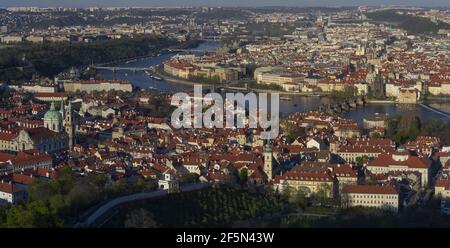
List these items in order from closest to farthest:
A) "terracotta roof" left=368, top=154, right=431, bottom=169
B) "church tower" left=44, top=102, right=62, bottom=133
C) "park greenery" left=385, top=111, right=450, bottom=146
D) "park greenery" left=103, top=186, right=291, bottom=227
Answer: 1. "park greenery" left=103, top=186, right=291, bottom=227
2. "terracotta roof" left=368, top=154, right=431, bottom=169
3. "church tower" left=44, top=102, right=62, bottom=133
4. "park greenery" left=385, top=111, right=450, bottom=146

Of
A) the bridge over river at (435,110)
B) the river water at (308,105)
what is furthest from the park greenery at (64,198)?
the bridge over river at (435,110)

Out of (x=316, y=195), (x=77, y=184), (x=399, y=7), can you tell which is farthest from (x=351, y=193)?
(x=399, y=7)

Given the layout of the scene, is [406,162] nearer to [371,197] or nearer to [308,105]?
[371,197]

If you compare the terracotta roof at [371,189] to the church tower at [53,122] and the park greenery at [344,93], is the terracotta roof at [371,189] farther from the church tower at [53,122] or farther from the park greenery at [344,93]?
the park greenery at [344,93]

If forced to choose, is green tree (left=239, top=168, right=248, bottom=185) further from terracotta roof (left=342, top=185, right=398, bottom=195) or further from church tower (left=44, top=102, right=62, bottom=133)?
church tower (left=44, top=102, right=62, bottom=133)

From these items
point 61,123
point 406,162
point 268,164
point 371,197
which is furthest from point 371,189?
point 61,123

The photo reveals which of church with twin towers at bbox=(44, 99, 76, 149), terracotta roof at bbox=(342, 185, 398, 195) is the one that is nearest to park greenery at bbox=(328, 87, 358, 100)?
church with twin towers at bbox=(44, 99, 76, 149)
